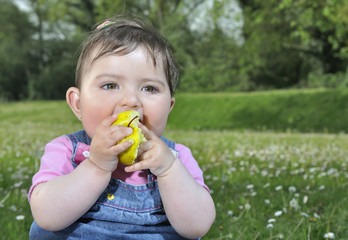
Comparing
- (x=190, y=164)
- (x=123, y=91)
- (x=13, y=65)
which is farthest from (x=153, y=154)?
(x=13, y=65)

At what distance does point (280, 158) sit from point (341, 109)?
13.0 metres

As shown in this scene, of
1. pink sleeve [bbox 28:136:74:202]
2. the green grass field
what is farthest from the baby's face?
the green grass field

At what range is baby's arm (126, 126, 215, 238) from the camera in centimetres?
185

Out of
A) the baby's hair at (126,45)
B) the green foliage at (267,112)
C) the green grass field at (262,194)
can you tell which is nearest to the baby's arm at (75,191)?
the baby's hair at (126,45)

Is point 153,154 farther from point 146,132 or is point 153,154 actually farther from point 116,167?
point 116,167

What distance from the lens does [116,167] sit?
2.00 metres

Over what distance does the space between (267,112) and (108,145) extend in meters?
18.0

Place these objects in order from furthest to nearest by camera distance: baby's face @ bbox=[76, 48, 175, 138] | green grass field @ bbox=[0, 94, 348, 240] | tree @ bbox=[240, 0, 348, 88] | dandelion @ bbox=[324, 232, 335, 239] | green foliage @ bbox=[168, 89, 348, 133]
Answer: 1. tree @ bbox=[240, 0, 348, 88]
2. green foliage @ bbox=[168, 89, 348, 133]
3. green grass field @ bbox=[0, 94, 348, 240]
4. dandelion @ bbox=[324, 232, 335, 239]
5. baby's face @ bbox=[76, 48, 175, 138]

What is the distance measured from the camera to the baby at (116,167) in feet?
6.02

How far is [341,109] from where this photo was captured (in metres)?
17.4

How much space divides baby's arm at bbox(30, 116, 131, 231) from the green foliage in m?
15.4

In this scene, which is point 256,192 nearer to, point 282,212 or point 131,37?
point 282,212

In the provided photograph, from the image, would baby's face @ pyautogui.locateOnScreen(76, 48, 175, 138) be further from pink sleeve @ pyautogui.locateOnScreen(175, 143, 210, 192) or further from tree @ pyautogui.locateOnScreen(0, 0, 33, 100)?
tree @ pyautogui.locateOnScreen(0, 0, 33, 100)

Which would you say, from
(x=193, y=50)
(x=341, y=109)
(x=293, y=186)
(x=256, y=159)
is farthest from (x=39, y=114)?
(x=293, y=186)
